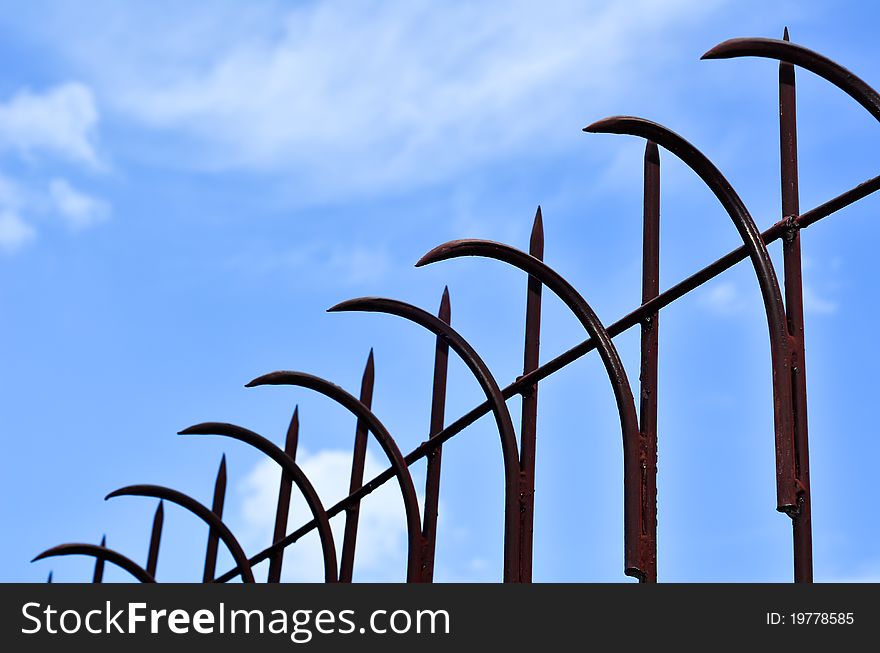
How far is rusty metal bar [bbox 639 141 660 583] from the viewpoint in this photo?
4.72 m

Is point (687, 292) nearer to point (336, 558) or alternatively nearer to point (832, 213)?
point (832, 213)

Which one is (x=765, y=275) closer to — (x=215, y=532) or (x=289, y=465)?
(x=289, y=465)

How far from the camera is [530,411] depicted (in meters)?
5.62

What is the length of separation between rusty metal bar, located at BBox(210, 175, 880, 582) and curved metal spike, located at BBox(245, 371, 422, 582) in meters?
0.20

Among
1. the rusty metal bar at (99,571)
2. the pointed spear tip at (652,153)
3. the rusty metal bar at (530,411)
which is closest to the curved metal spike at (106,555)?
the rusty metal bar at (99,571)

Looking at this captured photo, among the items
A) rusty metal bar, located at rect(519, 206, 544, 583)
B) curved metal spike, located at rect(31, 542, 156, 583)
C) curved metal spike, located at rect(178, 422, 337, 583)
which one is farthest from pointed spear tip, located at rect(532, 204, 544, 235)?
curved metal spike, located at rect(31, 542, 156, 583)

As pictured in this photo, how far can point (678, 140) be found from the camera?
15.2 ft

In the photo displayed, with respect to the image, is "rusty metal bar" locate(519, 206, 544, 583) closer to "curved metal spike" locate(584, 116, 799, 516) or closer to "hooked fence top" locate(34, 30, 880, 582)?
"hooked fence top" locate(34, 30, 880, 582)

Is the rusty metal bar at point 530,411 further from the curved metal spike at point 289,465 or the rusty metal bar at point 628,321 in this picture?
the curved metal spike at point 289,465

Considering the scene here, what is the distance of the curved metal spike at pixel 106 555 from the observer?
27.8 feet

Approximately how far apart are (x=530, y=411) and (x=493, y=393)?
214 millimetres

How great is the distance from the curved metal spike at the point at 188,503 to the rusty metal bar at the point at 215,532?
0.16 metres
